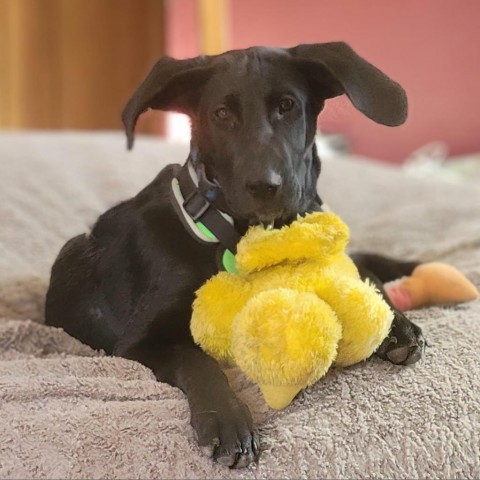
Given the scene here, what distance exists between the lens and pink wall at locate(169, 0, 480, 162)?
3.21 metres

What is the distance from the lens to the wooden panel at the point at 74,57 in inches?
134

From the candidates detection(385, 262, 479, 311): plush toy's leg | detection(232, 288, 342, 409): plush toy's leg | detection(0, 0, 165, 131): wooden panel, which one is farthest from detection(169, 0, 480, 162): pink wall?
detection(232, 288, 342, 409): plush toy's leg

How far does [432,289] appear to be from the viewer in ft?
4.94

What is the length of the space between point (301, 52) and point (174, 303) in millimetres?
422

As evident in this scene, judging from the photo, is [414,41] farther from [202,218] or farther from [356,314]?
[356,314]

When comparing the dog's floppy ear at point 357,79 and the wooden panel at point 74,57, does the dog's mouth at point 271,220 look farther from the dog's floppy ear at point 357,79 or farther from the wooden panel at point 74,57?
the wooden panel at point 74,57

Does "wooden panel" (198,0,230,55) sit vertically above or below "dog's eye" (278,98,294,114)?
below

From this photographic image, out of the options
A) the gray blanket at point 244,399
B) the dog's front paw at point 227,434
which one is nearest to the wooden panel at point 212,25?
the gray blanket at point 244,399

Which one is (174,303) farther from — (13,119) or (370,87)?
(13,119)

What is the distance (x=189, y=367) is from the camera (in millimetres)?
1127

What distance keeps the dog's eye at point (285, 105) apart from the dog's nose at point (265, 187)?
130 mm

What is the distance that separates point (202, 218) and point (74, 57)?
2569mm

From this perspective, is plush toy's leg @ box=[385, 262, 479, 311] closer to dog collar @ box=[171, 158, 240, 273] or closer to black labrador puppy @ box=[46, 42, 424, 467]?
black labrador puppy @ box=[46, 42, 424, 467]

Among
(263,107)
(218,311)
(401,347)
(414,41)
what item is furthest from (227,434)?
(414,41)
